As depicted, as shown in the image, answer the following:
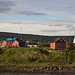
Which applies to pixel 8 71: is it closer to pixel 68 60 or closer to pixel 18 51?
pixel 18 51

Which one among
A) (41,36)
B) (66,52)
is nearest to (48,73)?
(66,52)

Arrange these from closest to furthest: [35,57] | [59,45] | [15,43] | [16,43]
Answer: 1. [35,57]
2. [59,45]
3. [16,43]
4. [15,43]

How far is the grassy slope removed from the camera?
196 ft

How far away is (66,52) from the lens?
6644 centimetres

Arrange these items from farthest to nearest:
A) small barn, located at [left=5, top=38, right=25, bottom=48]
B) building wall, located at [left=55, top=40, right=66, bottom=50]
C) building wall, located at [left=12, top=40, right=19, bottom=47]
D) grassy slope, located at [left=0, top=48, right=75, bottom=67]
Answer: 1. building wall, located at [left=12, top=40, right=19, bottom=47]
2. small barn, located at [left=5, top=38, right=25, bottom=48]
3. building wall, located at [left=55, top=40, right=66, bottom=50]
4. grassy slope, located at [left=0, top=48, right=75, bottom=67]

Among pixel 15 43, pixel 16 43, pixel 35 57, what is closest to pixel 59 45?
pixel 35 57

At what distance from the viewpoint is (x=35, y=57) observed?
207 feet

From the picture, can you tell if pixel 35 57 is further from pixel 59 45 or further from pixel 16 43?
pixel 16 43

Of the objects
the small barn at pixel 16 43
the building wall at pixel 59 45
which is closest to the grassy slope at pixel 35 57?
the building wall at pixel 59 45

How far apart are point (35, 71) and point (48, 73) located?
3.86 metres

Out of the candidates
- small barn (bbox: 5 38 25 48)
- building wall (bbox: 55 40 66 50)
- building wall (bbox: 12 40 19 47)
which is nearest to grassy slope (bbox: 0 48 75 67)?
building wall (bbox: 55 40 66 50)

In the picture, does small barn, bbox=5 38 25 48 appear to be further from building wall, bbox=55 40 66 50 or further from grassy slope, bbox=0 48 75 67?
building wall, bbox=55 40 66 50

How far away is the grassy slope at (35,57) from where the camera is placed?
59.7 metres

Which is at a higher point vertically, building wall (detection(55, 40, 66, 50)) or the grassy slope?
building wall (detection(55, 40, 66, 50))
